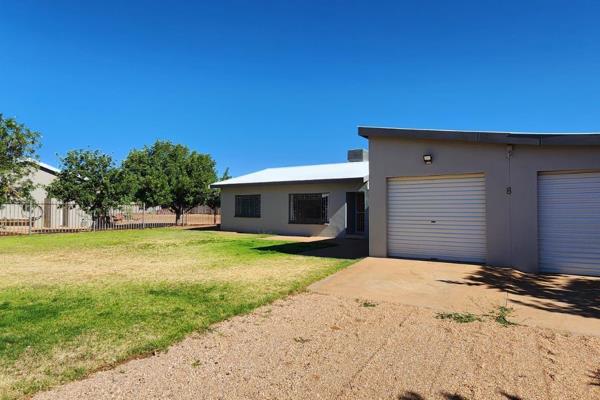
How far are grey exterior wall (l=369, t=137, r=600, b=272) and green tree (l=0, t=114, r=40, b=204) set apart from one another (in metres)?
19.8

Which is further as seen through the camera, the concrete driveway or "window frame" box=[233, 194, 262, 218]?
"window frame" box=[233, 194, 262, 218]

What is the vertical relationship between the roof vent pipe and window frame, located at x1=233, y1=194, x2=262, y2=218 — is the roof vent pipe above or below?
above

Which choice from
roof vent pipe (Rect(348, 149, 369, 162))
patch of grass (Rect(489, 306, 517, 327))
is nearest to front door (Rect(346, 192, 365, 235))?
roof vent pipe (Rect(348, 149, 369, 162))

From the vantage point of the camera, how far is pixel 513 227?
8797 mm

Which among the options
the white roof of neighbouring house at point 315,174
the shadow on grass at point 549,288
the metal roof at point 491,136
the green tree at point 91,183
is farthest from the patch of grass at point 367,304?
the green tree at point 91,183

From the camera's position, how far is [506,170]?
29.2 ft

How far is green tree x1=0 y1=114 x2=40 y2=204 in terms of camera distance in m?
19.4

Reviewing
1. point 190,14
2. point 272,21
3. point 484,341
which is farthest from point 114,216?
point 484,341

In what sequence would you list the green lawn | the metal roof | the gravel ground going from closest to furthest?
1. the gravel ground
2. the green lawn
3. the metal roof

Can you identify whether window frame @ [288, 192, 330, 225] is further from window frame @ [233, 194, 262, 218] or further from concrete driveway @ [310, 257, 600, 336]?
concrete driveway @ [310, 257, 600, 336]

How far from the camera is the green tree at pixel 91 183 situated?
21.9 meters

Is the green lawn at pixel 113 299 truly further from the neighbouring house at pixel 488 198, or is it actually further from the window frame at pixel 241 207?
the window frame at pixel 241 207

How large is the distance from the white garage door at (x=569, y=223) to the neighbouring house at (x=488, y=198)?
0.02 m

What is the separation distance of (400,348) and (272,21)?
14658 mm
